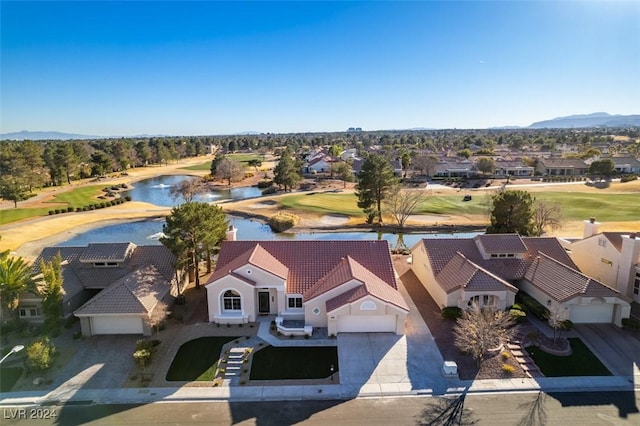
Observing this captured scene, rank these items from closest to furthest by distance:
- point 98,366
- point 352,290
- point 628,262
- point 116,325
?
point 98,366
point 116,325
point 352,290
point 628,262

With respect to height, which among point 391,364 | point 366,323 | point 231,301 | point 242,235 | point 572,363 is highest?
point 231,301

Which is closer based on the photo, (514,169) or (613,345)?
(613,345)

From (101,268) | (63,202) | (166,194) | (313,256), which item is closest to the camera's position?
(313,256)

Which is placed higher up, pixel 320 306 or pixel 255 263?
pixel 255 263

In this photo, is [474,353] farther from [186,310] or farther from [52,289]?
[52,289]

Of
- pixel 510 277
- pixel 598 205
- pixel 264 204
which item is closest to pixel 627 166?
pixel 598 205

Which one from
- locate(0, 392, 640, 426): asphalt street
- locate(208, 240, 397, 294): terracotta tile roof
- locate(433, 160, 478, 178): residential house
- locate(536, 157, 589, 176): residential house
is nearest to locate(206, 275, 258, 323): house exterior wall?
locate(208, 240, 397, 294): terracotta tile roof

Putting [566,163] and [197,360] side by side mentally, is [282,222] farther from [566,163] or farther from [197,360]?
[566,163]
